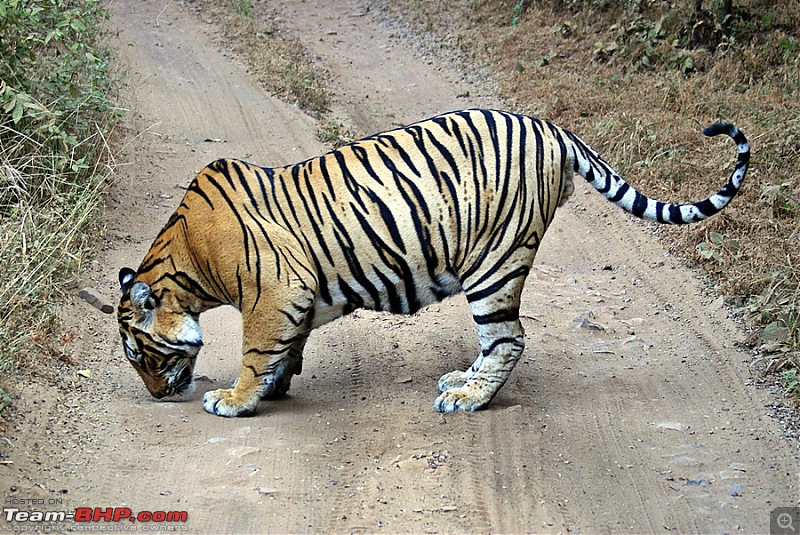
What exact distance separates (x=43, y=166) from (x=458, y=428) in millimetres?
4271

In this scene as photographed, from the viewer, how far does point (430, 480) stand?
14.6 feet

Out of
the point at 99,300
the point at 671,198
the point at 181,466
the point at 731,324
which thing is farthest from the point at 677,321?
the point at 99,300

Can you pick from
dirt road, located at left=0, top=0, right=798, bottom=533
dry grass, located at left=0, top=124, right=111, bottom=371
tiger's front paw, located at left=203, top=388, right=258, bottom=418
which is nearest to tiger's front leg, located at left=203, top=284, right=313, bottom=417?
tiger's front paw, located at left=203, top=388, right=258, bottom=418

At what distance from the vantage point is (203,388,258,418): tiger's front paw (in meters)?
5.15

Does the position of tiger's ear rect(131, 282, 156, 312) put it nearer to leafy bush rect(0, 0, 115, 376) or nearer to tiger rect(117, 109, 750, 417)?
tiger rect(117, 109, 750, 417)

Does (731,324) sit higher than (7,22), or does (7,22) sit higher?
(7,22)

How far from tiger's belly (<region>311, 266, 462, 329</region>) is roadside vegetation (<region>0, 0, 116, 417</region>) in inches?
74.8

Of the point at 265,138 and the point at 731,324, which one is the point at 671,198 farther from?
the point at 265,138

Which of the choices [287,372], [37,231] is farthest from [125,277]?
[37,231]

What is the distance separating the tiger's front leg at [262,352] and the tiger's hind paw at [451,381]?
0.91 metres

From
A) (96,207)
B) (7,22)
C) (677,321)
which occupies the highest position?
(7,22)

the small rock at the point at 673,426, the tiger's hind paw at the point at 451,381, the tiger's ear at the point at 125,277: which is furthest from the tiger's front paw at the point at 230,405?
the small rock at the point at 673,426

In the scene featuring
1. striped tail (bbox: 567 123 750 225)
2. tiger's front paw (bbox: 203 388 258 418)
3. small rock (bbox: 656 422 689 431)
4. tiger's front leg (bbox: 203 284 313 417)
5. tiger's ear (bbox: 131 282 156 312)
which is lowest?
small rock (bbox: 656 422 689 431)

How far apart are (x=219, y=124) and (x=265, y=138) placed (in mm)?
784
